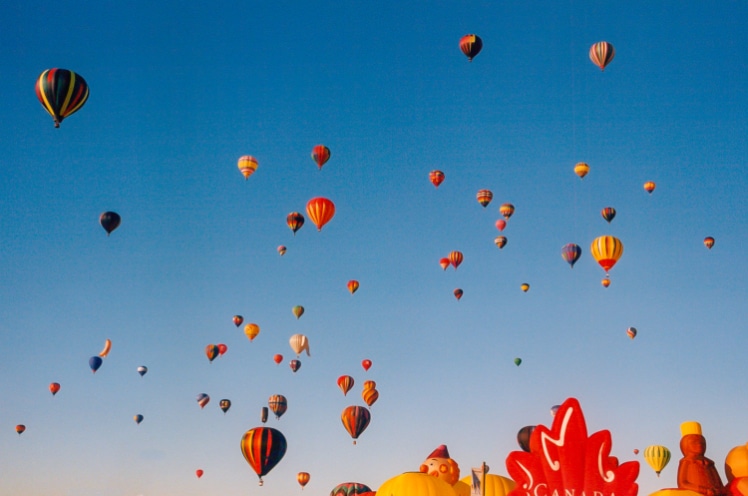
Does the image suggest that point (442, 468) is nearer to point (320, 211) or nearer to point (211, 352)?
point (320, 211)

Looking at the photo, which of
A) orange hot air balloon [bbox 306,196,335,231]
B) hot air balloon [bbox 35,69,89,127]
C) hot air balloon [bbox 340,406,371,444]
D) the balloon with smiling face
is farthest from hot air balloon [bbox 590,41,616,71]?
the balloon with smiling face

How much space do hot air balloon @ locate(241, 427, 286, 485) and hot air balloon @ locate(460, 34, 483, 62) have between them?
20.1 metres

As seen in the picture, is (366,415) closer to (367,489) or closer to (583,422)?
(367,489)

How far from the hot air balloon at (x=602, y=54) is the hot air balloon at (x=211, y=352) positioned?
89.3 ft

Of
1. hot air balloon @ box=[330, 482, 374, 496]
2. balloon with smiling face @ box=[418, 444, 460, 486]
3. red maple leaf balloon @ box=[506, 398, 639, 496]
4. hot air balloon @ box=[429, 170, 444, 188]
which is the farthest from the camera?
hot air balloon @ box=[429, 170, 444, 188]

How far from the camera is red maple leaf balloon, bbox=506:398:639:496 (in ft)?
55.2

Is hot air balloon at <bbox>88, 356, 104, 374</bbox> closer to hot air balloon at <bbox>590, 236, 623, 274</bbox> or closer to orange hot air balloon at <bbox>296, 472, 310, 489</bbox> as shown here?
orange hot air balloon at <bbox>296, 472, 310, 489</bbox>

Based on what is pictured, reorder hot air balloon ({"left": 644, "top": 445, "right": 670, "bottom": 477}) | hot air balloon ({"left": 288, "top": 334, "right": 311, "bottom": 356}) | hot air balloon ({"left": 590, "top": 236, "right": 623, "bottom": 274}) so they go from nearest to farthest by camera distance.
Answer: hot air balloon ({"left": 644, "top": 445, "right": 670, "bottom": 477}) → hot air balloon ({"left": 590, "top": 236, "right": 623, "bottom": 274}) → hot air balloon ({"left": 288, "top": 334, "right": 311, "bottom": 356})

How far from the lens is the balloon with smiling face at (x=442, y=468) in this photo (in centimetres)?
2308

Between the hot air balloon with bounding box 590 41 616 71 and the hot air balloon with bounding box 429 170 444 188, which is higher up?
the hot air balloon with bounding box 590 41 616 71

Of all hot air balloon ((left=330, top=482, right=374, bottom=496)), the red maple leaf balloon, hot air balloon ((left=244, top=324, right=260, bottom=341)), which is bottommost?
the red maple leaf balloon

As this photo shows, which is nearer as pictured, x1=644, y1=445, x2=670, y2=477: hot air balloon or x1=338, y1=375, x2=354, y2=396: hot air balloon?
x1=644, y1=445, x2=670, y2=477: hot air balloon

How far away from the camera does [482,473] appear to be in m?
17.1

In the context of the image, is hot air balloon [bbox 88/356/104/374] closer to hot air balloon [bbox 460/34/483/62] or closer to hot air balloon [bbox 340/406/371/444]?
hot air balloon [bbox 340/406/371/444]
